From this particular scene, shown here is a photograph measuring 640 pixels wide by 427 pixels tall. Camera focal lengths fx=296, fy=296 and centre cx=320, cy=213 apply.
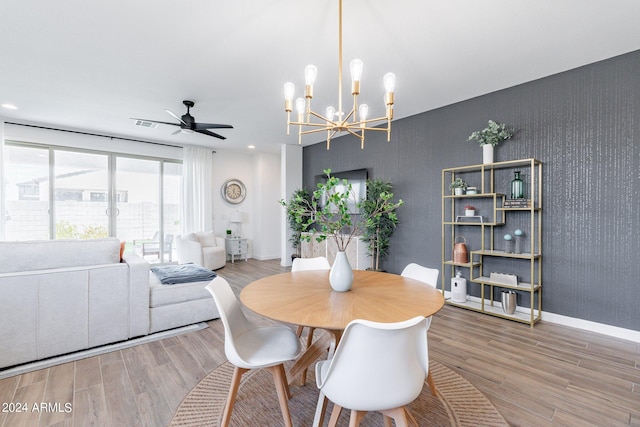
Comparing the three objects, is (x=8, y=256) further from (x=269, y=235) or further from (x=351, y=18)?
(x=269, y=235)

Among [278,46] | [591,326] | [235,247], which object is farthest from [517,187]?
[235,247]

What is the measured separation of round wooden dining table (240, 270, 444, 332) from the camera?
4.42 ft

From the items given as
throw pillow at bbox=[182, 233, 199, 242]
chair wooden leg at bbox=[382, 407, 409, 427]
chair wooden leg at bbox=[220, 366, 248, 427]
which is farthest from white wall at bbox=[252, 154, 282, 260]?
chair wooden leg at bbox=[382, 407, 409, 427]

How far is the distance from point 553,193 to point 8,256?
16.5 feet

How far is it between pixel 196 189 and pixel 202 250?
5.10ft

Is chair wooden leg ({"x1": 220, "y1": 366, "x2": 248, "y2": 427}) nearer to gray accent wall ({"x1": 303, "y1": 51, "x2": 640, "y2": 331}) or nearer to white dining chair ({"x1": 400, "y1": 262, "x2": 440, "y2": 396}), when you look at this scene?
white dining chair ({"x1": 400, "y1": 262, "x2": 440, "y2": 396})

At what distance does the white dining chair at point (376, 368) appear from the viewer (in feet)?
3.59

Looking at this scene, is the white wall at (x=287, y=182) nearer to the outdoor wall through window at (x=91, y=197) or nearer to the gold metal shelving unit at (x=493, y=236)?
the outdoor wall through window at (x=91, y=197)

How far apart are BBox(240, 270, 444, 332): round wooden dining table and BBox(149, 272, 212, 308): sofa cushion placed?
4.86ft

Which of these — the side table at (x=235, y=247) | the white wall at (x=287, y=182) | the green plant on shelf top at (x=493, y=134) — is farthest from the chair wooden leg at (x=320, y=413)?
the side table at (x=235, y=247)

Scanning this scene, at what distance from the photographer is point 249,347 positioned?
1.64 m

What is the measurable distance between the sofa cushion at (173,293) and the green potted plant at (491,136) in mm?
3553

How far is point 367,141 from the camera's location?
207 inches

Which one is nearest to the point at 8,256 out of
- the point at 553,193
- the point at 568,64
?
the point at 553,193
